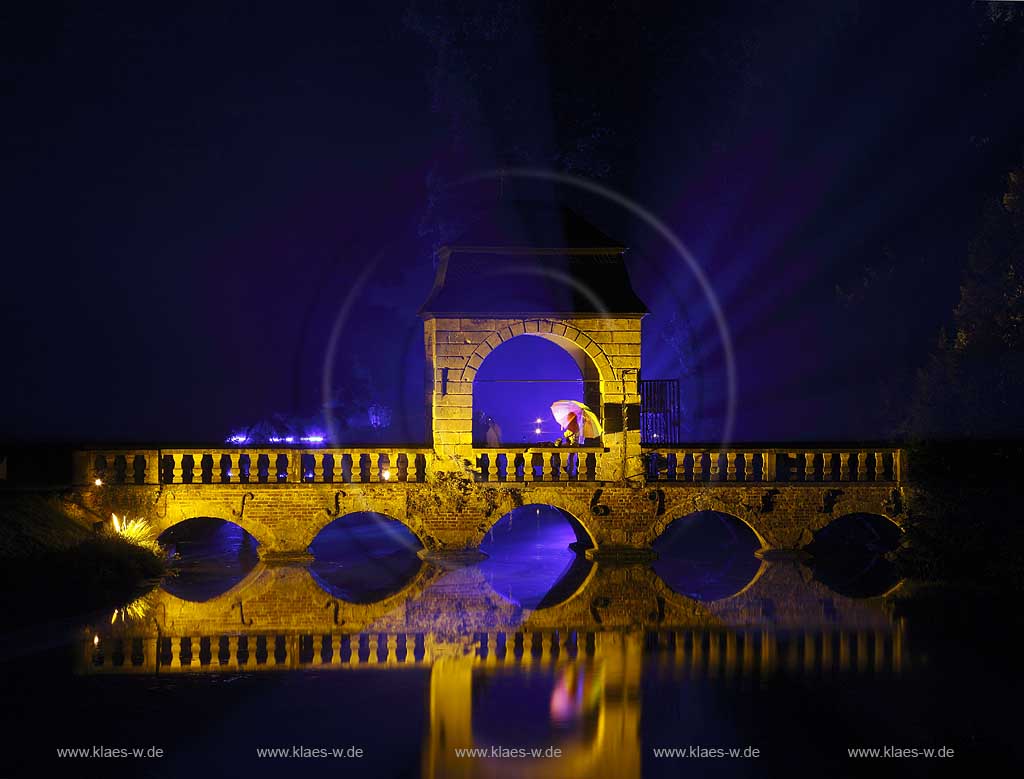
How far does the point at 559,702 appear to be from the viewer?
33.1 feet

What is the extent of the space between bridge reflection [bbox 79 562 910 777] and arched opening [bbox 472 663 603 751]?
0.02 meters

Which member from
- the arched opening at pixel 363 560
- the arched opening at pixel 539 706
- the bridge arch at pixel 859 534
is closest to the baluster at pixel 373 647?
the arched opening at pixel 539 706

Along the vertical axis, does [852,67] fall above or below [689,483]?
above

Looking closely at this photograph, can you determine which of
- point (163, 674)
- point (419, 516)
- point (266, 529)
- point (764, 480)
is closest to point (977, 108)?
point (764, 480)

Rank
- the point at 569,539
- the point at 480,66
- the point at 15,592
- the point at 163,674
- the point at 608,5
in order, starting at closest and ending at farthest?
the point at 163,674 < the point at 15,592 < the point at 569,539 < the point at 608,5 < the point at 480,66

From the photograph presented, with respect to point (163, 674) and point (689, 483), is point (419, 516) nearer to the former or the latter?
point (689, 483)

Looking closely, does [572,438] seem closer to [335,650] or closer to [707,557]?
[707,557]

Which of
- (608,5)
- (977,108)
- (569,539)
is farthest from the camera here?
(608,5)

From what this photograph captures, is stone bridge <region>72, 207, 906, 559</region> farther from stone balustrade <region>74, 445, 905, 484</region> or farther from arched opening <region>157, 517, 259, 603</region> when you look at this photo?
arched opening <region>157, 517, 259, 603</region>

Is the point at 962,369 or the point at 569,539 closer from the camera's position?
→ the point at 962,369

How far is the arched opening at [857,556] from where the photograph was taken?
17.2 m

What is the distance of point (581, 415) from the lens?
21312 millimetres

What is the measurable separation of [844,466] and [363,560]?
917cm

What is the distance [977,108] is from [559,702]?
678 inches
